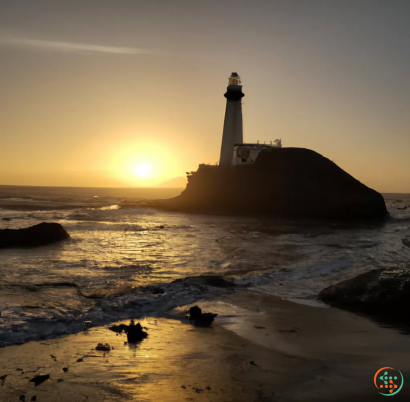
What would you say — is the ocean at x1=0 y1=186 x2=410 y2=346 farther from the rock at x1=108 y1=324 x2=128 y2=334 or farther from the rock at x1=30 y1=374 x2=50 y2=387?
the rock at x1=30 y1=374 x2=50 y2=387

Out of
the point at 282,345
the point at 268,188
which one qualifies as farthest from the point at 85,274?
the point at 268,188

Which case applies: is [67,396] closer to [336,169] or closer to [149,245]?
[149,245]

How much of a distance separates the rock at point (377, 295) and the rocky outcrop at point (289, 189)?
33709mm

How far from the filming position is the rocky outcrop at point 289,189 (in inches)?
1654

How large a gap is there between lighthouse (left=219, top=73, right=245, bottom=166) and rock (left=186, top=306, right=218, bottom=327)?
49102 millimetres

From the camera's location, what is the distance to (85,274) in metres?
12.5

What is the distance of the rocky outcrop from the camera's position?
4200 centimetres

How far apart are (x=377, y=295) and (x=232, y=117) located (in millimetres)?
48574

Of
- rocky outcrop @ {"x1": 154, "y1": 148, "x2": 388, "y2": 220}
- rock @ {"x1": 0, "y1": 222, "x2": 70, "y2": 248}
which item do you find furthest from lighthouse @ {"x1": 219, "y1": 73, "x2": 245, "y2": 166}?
rock @ {"x1": 0, "y1": 222, "x2": 70, "y2": 248}

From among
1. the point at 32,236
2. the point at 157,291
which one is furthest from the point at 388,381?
the point at 32,236

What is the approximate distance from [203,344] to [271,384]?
1.74m

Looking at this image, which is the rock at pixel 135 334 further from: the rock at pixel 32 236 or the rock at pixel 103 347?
the rock at pixel 32 236

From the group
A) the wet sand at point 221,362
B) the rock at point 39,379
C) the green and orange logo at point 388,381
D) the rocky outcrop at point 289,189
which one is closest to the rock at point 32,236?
the wet sand at point 221,362

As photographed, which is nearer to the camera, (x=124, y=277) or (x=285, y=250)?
(x=124, y=277)
